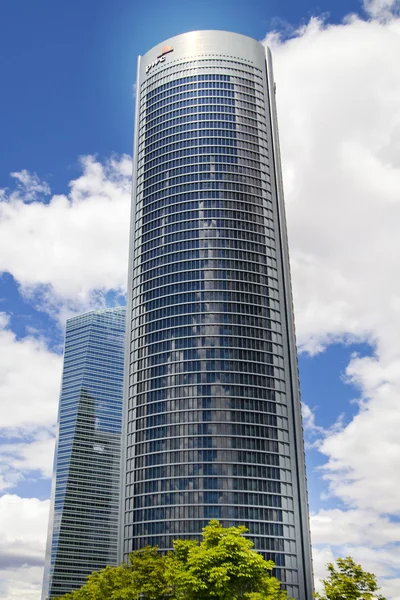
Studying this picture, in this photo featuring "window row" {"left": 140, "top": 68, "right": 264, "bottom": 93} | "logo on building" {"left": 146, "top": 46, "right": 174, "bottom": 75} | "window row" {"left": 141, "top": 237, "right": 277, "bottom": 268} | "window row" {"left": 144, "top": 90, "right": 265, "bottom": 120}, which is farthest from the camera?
"logo on building" {"left": 146, "top": 46, "right": 174, "bottom": 75}

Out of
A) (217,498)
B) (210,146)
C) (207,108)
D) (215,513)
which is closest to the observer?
(215,513)

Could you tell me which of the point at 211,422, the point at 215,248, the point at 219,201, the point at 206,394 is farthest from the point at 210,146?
the point at 211,422

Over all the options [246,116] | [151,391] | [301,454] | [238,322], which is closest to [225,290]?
[238,322]

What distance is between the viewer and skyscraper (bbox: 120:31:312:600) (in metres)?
130

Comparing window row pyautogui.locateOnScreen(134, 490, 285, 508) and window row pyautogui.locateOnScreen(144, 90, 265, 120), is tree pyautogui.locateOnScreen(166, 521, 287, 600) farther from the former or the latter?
window row pyautogui.locateOnScreen(144, 90, 265, 120)

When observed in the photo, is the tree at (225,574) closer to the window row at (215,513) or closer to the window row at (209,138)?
the window row at (215,513)

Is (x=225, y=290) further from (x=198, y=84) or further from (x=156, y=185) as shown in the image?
(x=198, y=84)

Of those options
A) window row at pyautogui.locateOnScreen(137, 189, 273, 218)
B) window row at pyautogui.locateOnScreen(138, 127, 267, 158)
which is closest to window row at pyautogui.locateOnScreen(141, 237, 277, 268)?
window row at pyautogui.locateOnScreen(137, 189, 273, 218)

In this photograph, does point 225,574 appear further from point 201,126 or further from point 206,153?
point 201,126

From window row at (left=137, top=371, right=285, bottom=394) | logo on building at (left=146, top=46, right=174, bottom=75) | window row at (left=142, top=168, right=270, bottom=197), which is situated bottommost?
window row at (left=137, top=371, right=285, bottom=394)

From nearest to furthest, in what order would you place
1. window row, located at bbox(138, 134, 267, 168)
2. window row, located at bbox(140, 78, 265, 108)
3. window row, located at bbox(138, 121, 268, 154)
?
window row, located at bbox(138, 134, 267, 168) < window row, located at bbox(138, 121, 268, 154) < window row, located at bbox(140, 78, 265, 108)

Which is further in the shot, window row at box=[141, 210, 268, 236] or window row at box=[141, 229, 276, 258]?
window row at box=[141, 210, 268, 236]

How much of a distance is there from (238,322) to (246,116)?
56.3 meters

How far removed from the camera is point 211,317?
5610 inches
